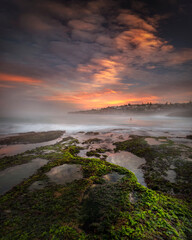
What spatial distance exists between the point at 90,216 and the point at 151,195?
224cm

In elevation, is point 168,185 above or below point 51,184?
below

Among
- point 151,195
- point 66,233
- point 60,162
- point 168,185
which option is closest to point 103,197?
point 66,233

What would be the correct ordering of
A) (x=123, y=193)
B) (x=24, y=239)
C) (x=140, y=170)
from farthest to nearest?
(x=140, y=170) < (x=123, y=193) < (x=24, y=239)

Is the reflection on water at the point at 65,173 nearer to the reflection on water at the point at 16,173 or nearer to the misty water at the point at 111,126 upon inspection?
the reflection on water at the point at 16,173

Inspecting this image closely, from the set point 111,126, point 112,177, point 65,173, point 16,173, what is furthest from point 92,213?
point 111,126

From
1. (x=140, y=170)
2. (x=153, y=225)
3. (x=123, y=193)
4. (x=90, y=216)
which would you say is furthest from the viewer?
(x=140, y=170)

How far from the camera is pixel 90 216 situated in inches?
113

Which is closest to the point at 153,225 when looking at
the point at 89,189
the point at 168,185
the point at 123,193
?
the point at 123,193

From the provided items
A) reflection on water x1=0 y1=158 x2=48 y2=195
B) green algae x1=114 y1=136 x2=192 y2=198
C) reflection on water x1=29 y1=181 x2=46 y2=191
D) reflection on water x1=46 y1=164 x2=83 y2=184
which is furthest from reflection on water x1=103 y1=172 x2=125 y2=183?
reflection on water x1=0 y1=158 x2=48 y2=195

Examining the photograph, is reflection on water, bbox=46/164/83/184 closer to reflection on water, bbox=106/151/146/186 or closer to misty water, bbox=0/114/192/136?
reflection on water, bbox=106/151/146/186

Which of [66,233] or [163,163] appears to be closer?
[66,233]

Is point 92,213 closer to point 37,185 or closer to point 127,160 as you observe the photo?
point 37,185

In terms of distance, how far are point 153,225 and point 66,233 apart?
Result: 2.16 metres

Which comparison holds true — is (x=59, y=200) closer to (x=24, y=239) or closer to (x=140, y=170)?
(x=24, y=239)
